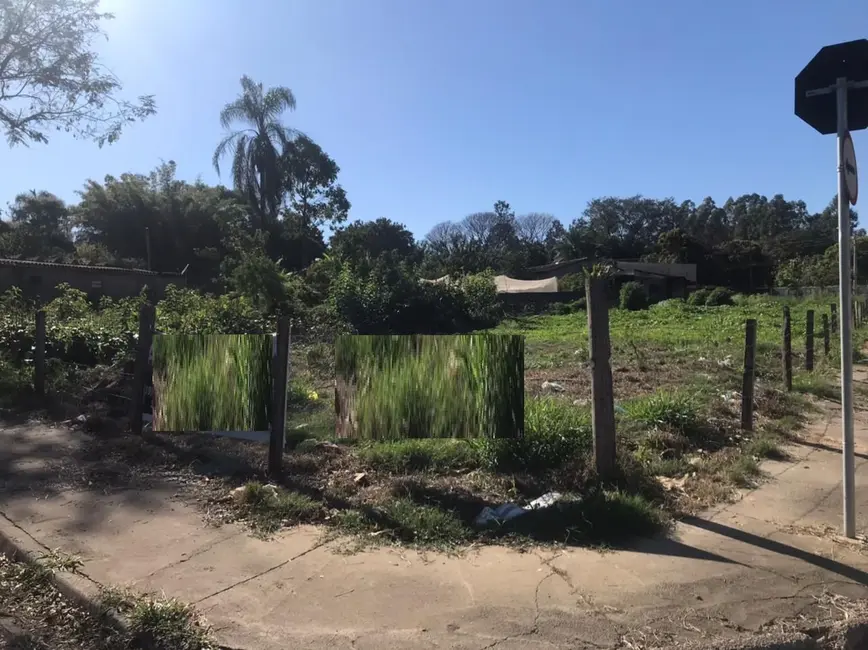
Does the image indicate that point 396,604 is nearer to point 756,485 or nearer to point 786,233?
point 756,485

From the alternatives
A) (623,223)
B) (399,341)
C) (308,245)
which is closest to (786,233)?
(623,223)

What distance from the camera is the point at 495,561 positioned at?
4219mm

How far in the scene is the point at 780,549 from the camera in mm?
4340

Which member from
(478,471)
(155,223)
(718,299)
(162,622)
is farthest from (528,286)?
(162,622)

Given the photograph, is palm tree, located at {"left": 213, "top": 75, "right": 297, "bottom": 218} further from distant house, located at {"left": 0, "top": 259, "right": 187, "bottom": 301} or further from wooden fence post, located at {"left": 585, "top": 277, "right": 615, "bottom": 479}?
wooden fence post, located at {"left": 585, "top": 277, "right": 615, "bottom": 479}

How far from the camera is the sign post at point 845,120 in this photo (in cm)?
437

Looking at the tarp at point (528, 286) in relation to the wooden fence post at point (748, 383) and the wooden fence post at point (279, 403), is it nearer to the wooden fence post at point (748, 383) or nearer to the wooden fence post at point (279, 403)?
the wooden fence post at point (748, 383)

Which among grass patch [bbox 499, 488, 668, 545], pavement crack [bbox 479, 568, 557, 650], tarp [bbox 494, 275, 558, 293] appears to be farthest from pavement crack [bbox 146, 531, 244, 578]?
tarp [bbox 494, 275, 558, 293]

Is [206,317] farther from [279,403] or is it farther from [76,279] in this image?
[76,279]

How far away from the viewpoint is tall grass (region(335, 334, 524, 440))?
5996 mm

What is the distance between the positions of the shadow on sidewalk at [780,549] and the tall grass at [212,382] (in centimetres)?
391

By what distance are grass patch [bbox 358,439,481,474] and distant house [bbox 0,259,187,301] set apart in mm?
22968

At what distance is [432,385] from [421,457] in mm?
709

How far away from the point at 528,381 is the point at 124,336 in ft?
23.2
